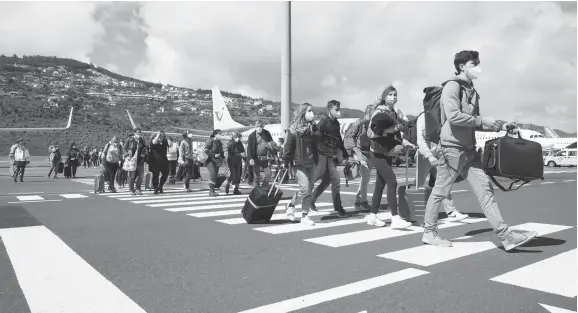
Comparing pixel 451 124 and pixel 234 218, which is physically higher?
pixel 451 124

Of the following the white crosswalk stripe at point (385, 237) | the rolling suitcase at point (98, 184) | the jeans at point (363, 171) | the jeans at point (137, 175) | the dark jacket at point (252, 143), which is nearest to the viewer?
the white crosswalk stripe at point (385, 237)

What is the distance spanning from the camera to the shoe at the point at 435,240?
4.96 m

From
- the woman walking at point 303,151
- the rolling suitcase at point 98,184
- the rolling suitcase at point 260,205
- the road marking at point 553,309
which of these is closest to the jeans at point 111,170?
the rolling suitcase at point 98,184

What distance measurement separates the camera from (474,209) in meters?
8.29

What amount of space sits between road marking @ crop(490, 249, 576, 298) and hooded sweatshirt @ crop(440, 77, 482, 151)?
4.30 feet

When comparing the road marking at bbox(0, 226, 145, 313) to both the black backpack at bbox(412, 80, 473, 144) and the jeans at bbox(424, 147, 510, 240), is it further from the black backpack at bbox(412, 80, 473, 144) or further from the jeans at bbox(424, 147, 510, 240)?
the black backpack at bbox(412, 80, 473, 144)

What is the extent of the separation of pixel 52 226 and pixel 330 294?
15.9ft

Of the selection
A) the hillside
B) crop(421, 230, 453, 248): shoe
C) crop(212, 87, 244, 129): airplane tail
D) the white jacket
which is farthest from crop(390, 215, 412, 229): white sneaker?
crop(212, 87, 244, 129): airplane tail

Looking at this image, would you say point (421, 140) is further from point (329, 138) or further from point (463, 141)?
point (329, 138)

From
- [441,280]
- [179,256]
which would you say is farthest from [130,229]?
[441,280]

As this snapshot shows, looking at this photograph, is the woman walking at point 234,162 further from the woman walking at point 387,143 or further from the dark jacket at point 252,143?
the woman walking at point 387,143

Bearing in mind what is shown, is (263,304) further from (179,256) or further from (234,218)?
(234,218)

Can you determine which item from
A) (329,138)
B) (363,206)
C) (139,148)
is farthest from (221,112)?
(329,138)

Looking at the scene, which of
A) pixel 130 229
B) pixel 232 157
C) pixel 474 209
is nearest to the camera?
pixel 130 229
